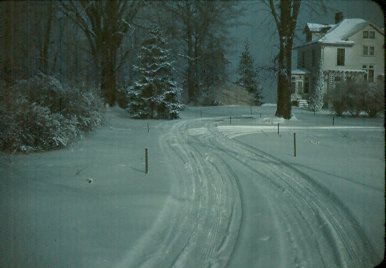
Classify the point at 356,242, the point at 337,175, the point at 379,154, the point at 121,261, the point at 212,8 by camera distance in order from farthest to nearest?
the point at 212,8, the point at 379,154, the point at 337,175, the point at 356,242, the point at 121,261

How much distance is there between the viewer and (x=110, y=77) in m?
29.5

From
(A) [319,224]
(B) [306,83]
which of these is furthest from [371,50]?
(A) [319,224]

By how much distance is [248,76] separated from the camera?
53781 mm

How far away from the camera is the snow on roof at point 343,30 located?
44.8m

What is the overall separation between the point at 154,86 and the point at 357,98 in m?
14.8

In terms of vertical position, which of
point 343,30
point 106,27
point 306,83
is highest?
point 343,30

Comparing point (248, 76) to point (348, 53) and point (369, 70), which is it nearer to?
point (348, 53)

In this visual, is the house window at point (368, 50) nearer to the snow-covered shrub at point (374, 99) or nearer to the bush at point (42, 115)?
the snow-covered shrub at point (374, 99)

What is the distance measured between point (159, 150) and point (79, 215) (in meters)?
7.82

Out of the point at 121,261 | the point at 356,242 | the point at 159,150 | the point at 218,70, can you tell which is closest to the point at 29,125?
the point at 159,150

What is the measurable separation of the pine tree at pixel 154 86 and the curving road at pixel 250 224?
1649 cm

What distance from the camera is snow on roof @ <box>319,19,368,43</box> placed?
44812 mm

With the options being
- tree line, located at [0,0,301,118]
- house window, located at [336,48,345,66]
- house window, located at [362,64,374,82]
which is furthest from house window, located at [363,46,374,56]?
tree line, located at [0,0,301,118]

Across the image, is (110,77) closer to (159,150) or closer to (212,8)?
(212,8)
